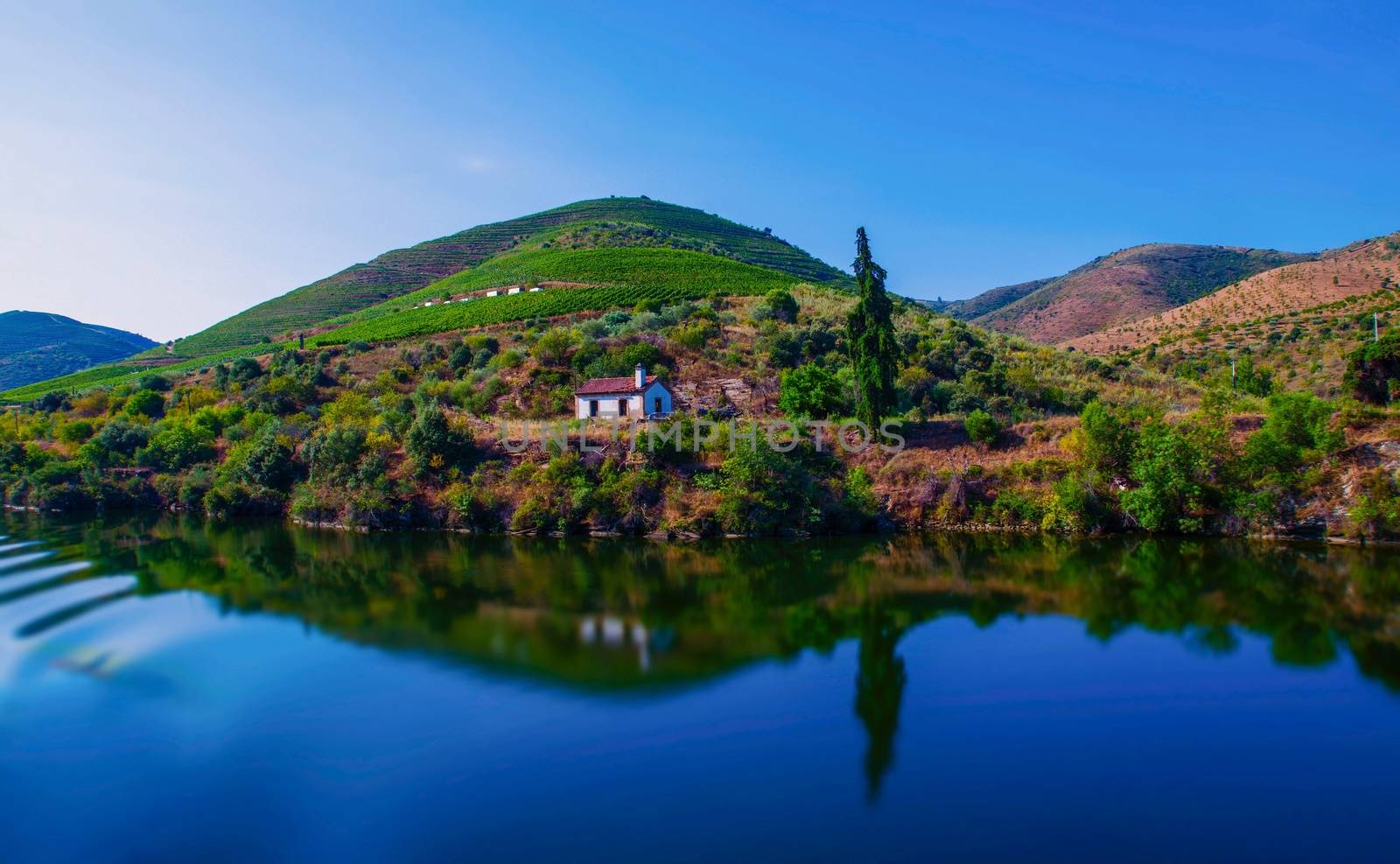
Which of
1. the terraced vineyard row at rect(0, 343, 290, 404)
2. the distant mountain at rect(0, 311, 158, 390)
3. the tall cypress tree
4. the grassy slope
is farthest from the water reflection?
the distant mountain at rect(0, 311, 158, 390)

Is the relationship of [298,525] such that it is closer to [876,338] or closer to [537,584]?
[537,584]

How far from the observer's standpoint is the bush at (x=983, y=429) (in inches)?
1145

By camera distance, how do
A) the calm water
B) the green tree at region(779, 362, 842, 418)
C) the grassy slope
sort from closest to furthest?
the calm water, the green tree at region(779, 362, 842, 418), the grassy slope

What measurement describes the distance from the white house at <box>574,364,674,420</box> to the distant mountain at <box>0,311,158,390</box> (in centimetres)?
10073

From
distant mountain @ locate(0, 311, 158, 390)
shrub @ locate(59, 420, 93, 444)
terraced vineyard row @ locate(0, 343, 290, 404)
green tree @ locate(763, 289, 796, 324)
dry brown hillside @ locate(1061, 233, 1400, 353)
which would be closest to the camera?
shrub @ locate(59, 420, 93, 444)

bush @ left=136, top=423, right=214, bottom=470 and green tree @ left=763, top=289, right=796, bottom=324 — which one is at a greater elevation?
green tree @ left=763, top=289, right=796, bottom=324

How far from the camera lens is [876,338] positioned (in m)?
29.5

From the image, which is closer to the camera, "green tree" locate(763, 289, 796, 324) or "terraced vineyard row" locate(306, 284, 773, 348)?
"green tree" locate(763, 289, 796, 324)

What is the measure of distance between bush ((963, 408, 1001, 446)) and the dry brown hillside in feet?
122

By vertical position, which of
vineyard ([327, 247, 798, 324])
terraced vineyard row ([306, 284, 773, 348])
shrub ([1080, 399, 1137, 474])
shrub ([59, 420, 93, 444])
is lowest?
shrub ([1080, 399, 1137, 474])

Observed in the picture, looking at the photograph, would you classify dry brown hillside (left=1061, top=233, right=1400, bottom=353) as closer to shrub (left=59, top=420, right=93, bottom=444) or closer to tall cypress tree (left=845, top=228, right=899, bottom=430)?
tall cypress tree (left=845, top=228, right=899, bottom=430)

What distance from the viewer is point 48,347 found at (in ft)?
374

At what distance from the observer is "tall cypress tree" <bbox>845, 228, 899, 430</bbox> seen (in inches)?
1160

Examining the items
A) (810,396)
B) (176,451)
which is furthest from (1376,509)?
(176,451)
